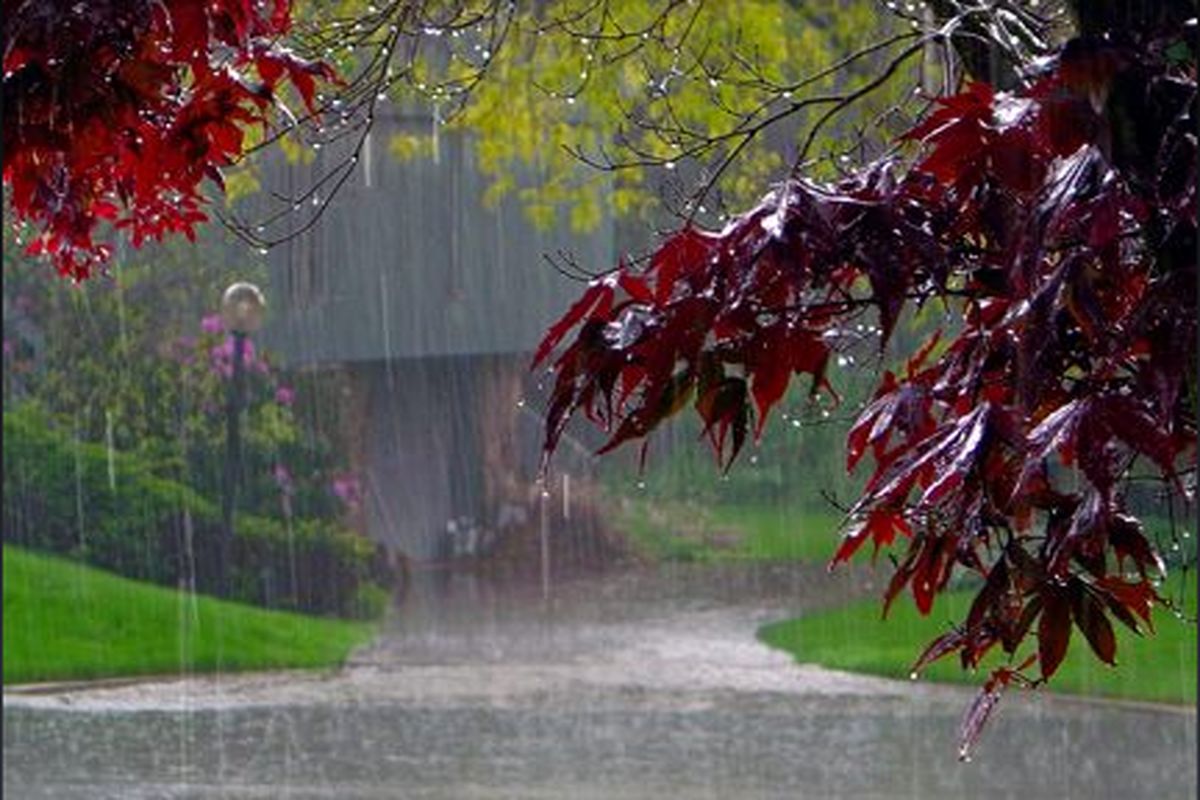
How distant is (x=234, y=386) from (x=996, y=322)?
13377mm

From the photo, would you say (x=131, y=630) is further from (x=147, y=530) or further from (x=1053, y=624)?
(x=1053, y=624)

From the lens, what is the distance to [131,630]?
15.1 meters

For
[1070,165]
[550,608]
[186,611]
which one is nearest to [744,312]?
[1070,165]

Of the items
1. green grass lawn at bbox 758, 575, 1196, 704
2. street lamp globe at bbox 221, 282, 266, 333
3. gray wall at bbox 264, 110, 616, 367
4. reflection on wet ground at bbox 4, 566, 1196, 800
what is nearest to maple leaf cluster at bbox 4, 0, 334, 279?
reflection on wet ground at bbox 4, 566, 1196, 800

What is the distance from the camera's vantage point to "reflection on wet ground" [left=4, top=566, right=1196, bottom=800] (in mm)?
10594

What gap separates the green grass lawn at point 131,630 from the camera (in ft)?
46.8

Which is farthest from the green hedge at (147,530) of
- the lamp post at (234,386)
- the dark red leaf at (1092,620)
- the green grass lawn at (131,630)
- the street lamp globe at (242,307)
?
the dark red leaf at (1092,620)

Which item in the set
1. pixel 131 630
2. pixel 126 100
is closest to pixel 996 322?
pixel 126 100

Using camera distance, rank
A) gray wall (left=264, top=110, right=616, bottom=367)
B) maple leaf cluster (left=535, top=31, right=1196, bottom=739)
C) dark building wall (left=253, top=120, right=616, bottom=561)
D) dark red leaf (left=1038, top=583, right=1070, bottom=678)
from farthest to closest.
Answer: dark building wall (left=253, top=120, right=616, bottom=561) < gray wall (left=264, top=110, right=616, bottom=367) < dark red leaf (left=1038, top=583, right=1070, bottom=678) < maple leaf cluster (left=535, top=31, right=1196, bottom=739)

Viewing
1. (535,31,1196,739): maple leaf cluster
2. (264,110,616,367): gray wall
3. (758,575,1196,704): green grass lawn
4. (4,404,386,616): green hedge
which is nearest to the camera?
(535,31,1196,739): maple leaf cluster

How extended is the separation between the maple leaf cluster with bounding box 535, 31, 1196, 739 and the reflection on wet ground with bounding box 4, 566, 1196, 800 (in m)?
7.59

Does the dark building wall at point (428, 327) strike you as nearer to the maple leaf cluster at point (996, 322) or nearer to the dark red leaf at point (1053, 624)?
the maple leaf cluster at point (996, 322)

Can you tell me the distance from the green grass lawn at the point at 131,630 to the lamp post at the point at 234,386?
54 cm

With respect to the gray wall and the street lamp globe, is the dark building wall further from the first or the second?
the street lamp globe
